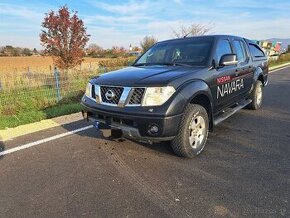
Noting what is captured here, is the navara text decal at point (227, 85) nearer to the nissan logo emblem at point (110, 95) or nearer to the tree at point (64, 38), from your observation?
the nissan logo emblem at point (110, 95)

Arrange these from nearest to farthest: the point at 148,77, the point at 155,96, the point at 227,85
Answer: the point at 155,96 < the point at 148,77 < the point at 227,85

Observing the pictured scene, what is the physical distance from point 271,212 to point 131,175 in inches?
67.6

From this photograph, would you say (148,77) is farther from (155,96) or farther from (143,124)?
(143,124)

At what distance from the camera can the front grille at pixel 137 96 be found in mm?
4121

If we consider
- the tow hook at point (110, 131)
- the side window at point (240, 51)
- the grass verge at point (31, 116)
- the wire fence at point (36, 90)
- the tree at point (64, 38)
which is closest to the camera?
the tow hook at point (110, 131)

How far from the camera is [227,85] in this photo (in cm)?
562

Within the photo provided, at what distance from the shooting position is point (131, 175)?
4.03m

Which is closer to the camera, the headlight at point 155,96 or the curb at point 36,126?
the headlight at point 155,96

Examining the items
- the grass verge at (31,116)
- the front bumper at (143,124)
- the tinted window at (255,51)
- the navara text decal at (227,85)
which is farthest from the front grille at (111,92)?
the tinted window at (255,51)

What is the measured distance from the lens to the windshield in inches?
206

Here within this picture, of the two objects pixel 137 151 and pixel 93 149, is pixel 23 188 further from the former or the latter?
pixel 137 151

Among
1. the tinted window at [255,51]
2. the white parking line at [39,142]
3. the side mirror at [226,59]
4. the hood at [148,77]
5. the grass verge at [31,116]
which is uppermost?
the tinted window at [255,51]

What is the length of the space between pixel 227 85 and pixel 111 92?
7.59ft

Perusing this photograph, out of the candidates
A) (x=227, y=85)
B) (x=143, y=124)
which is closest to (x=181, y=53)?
(x=227, y=85)
